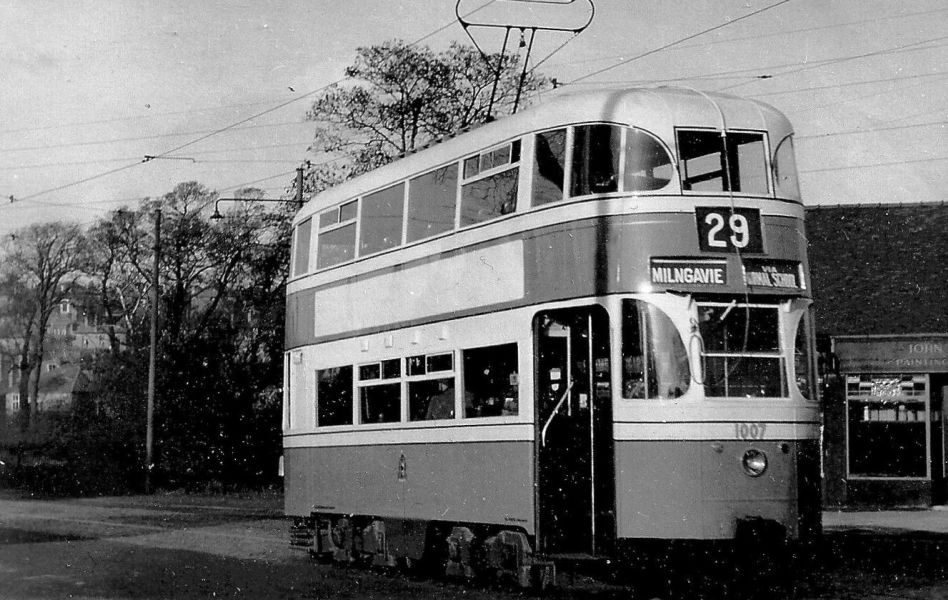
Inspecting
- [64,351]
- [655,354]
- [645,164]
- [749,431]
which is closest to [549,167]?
[645,164]

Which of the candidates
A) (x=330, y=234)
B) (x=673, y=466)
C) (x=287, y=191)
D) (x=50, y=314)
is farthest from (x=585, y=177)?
(x=50, y=314)

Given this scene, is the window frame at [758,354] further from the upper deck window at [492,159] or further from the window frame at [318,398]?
the window frame at [318,398]

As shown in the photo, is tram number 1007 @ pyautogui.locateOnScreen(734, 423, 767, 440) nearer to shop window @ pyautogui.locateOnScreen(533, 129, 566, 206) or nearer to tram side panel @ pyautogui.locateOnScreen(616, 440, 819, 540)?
tram side panel @ pyautogui.locateOnScreen(616, 440, 819, 540)

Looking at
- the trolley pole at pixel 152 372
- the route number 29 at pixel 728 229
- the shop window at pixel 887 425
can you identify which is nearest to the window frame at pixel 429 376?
the route number 29 at pixel 728 229

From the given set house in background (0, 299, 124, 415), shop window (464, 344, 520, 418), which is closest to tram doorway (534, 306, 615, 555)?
shop window (464, 344, 520, 418)

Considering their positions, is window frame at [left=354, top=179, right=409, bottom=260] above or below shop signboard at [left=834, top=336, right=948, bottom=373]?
above

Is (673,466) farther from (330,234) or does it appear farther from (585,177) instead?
(330,234)

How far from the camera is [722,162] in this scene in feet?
39.2

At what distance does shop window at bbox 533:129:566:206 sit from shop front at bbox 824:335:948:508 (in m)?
13.8

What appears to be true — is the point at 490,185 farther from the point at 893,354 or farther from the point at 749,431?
the point at 893,354

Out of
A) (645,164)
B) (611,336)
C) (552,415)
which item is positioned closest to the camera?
(611,336)

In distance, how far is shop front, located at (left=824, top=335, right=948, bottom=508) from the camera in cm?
2448

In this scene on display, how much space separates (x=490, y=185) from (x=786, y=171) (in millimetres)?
2870

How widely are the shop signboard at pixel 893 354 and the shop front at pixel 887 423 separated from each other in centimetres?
2
